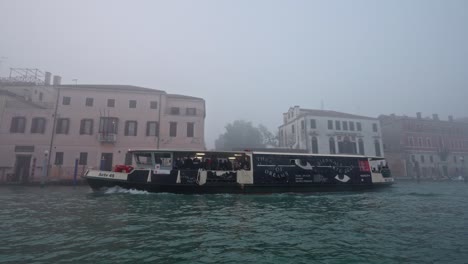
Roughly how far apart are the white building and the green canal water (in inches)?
1087

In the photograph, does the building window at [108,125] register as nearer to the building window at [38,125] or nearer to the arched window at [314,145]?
the building window at [38,125]

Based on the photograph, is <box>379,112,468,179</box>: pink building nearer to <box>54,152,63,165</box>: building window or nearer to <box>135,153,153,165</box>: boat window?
<box>135,153,153,165</box>: boat window

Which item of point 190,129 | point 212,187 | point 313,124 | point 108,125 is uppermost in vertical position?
point 313,124

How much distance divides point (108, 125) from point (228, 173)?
1796 cm

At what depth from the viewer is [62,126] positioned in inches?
1059

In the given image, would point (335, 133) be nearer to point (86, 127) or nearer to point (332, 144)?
point (332, 144)

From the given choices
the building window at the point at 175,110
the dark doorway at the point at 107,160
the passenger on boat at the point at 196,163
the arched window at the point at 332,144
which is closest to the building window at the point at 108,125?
the dark doorway at the point at 107,160

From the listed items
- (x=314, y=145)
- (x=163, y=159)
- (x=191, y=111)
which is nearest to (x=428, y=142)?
(x=314, y=145)

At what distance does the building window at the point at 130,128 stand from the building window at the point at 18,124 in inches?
399

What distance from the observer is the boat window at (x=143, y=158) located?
53.2 ft

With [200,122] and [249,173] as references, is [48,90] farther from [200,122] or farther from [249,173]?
[249,173]

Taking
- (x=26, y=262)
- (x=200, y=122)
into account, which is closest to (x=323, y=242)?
(x=26, y=262)

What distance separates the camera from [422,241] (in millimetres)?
6500

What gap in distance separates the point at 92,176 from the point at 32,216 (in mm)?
6816
